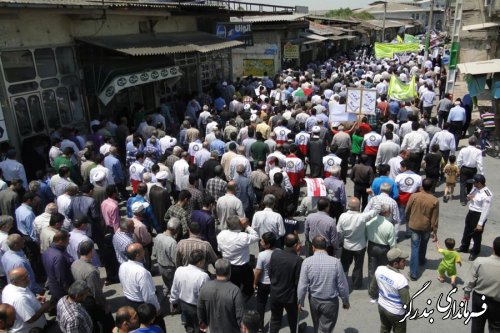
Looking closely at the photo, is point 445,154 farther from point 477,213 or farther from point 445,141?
point 477,213

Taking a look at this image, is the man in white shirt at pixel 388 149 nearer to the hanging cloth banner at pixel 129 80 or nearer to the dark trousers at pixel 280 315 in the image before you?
the dark trousers at pixel 280 315

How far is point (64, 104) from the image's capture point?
1188 centimetres

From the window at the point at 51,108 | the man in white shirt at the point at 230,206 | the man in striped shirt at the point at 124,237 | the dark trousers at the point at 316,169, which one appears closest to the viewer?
the man in striped shirt at the point at 124,237

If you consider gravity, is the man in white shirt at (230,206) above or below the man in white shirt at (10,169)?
below

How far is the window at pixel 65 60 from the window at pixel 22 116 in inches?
65.0

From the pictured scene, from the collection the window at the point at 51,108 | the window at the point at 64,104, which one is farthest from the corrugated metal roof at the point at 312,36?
the window at the point at 51,108

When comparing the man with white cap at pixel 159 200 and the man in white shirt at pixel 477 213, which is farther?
the man with white cap at pixel 159 200

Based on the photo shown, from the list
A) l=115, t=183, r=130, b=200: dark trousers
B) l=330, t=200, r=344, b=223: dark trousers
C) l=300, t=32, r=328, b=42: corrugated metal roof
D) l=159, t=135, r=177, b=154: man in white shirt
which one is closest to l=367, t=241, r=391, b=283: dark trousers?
l=330, t=200, r=344, b=223: dark trousers

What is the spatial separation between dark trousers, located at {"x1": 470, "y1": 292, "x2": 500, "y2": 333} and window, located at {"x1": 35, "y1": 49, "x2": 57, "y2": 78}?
11119 mm

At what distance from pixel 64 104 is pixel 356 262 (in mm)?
9485

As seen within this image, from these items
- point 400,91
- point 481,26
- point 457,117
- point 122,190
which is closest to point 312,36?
point 481,26

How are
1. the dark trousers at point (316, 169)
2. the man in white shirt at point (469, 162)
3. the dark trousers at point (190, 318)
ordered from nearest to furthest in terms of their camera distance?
the dark trousers at point (190, 318) → the man in white shirt at point (469, 162) → the dark trousers at point (316, 169)

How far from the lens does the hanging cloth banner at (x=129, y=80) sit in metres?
11.8

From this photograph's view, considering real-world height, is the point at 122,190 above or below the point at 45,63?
below
